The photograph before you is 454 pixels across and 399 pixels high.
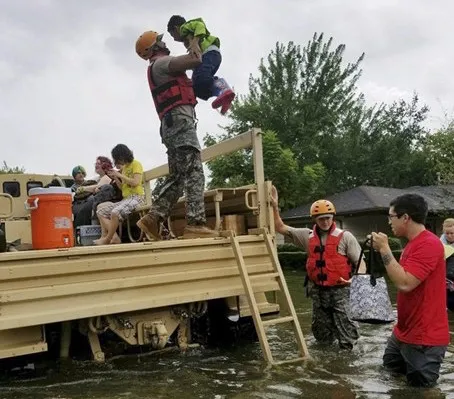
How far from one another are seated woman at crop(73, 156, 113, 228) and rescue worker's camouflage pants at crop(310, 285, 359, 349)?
274 cm

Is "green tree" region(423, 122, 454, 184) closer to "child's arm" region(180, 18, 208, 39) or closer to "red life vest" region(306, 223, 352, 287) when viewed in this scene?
"red life vest" region(306, 223, 352, 287)

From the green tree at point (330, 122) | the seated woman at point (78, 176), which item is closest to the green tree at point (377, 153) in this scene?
the green tree at point (330, 122)

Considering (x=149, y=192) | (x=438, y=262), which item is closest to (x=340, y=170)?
(x=149, y=192)

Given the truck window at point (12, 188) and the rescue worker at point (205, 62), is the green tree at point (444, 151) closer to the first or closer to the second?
the truck window at point (12, 188)

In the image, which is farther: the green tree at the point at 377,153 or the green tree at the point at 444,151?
the green tree at the point at 377,153

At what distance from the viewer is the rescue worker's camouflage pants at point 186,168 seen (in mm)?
5707

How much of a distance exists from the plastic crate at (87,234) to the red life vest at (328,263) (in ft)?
7.81

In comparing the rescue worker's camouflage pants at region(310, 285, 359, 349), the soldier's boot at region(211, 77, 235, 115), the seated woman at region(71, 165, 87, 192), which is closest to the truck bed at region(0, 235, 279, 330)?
the rescue worker's camouflage pants at region(310, 285, 359, 349)

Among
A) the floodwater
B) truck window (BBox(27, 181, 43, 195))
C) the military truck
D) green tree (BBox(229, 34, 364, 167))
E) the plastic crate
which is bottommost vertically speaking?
the floodwater

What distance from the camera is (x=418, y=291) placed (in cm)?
453

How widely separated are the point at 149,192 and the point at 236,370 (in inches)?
133

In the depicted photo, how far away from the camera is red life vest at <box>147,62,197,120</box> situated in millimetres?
5758

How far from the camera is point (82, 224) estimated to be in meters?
7.38

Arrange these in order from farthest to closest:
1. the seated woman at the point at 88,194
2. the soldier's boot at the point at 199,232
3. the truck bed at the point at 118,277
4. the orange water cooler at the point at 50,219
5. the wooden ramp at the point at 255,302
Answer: the seated woman at the point at 88,194, the soldier's boot at the point at 199,232, the wooden ramp at the point at 255,302, the orange water cooler at the point at 50,219, the truck bed at the point at 118,277
